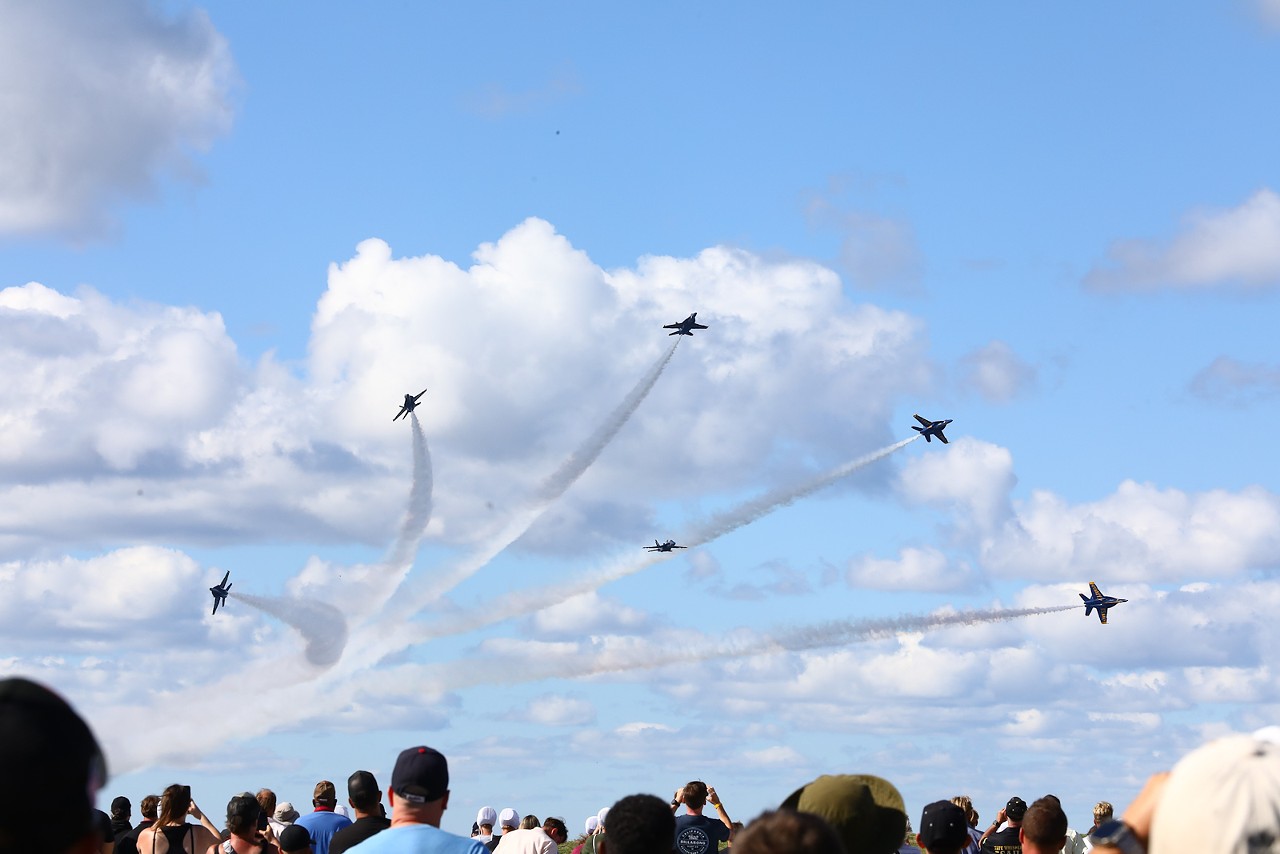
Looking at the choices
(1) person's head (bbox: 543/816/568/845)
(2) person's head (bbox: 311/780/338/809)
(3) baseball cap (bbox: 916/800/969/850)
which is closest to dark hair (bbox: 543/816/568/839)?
(1) person's head (bbox: 543/816/568/845)

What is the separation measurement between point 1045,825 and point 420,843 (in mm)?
5454

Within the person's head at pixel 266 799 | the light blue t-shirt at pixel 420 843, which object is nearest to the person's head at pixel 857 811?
the light blue t-shirt at pixel 420 843

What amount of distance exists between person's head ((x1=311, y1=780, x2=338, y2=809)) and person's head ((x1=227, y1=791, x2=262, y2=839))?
2.30m

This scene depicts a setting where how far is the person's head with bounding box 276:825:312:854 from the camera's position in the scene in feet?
49.8

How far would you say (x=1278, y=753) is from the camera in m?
4.81

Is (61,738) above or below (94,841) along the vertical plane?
above

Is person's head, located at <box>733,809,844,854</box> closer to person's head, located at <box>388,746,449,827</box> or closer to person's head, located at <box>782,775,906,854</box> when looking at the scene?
person's head, located at <box>782,775,906,854</box>

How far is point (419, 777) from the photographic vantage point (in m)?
9.59

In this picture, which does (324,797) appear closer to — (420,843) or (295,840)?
(295,840)

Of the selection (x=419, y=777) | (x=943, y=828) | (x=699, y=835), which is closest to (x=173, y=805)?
(x=699, y=835)

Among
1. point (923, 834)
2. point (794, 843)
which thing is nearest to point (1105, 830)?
point (794, 843)

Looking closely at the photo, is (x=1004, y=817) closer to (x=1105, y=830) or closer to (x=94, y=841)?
(x=1105, y=830)

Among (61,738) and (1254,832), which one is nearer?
(61,738)

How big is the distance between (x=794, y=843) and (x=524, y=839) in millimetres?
13017
